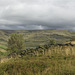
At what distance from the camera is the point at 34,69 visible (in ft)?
25.7

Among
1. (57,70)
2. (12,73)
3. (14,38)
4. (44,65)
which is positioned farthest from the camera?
(14,38)

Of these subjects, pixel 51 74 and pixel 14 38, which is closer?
pixel 51 74

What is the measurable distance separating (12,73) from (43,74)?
2.42 m

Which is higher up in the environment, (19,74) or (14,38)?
(14,38)

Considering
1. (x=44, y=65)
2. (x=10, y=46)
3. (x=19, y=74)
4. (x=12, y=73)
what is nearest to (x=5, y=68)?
(x=12, y=73)

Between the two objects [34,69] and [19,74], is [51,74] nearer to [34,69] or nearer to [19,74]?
[34,69]

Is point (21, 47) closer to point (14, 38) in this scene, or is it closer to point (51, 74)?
point (14, 38)

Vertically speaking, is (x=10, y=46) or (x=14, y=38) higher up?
(x=14, y=38)

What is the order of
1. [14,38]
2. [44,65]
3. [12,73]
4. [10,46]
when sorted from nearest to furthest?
[12,73] → [44,65] → [10,46] → [14,38]

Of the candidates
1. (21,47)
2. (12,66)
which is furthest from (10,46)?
(12,66)

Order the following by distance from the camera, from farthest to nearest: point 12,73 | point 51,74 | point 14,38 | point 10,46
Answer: point 14,38 → point 10,46 → point 12,73 → point 51,74

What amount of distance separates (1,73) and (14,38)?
79754 mm

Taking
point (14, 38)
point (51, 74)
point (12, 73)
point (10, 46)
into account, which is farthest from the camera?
point (14, 38)

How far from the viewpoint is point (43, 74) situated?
22.3 ft
